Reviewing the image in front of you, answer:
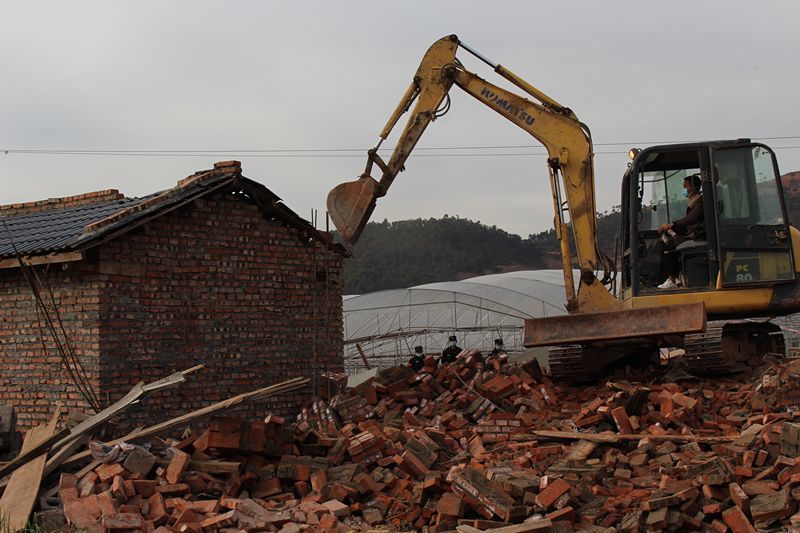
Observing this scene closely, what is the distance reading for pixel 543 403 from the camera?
40.0 feet

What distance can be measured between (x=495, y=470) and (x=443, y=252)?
5877 cm

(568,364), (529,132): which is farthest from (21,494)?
(529,132)

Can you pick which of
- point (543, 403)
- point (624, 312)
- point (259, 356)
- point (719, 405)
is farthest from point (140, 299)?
point (719, 405)

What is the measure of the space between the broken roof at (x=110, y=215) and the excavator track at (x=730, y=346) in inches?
223

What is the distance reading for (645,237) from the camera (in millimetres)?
12727

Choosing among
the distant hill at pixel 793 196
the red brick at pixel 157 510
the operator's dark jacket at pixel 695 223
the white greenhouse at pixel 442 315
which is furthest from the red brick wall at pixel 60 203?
the distant hill at pixel 793 196

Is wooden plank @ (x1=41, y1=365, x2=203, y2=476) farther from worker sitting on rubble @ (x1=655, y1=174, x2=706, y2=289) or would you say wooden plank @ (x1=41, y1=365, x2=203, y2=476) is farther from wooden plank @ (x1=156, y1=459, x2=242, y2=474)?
worker sitting on rubble @ (x1=655, y1=174, x2=706, y2=289)

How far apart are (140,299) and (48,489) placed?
438 centimetres

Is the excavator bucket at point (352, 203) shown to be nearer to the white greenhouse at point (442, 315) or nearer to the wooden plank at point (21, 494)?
the wooden plank at point (21, 494)

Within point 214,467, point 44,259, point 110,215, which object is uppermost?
point 110,215

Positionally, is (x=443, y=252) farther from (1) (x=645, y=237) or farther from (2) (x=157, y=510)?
(2) (x=157, y=510)

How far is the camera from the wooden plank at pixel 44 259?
40.4ft

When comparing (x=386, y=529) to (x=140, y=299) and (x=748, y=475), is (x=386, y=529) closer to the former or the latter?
(x=748, y=475)

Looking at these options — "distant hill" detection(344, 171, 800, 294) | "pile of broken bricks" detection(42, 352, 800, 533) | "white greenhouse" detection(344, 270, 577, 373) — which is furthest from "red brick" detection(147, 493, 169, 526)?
"distant hill" detection(344, 171, 800, 294)
